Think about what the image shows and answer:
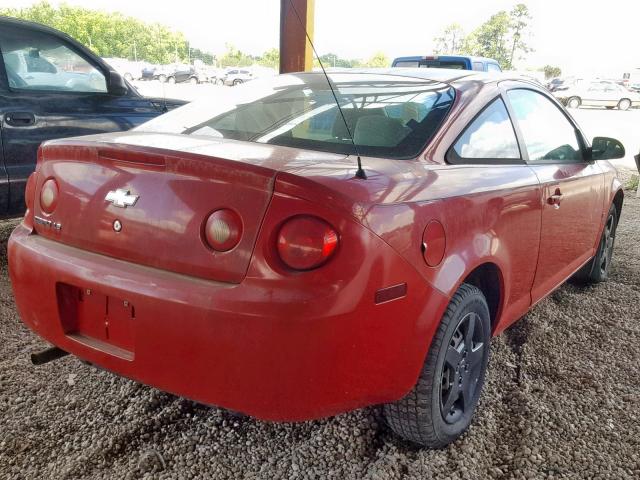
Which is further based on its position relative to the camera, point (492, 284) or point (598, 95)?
point (598, 95)

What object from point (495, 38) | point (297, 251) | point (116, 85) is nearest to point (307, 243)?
point (297, 251)

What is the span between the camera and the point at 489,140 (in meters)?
2.51

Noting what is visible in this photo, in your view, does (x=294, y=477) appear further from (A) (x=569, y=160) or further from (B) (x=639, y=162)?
(B) (x=639, y=162)

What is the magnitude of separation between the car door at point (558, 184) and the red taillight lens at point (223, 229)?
1.62m

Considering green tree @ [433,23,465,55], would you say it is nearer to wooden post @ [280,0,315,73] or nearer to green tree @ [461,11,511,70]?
green tree @ [461,11,511,70]

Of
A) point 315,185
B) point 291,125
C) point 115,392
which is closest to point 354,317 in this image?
point 315,185

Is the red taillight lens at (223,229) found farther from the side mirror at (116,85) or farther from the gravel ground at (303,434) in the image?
the side mirror at (116,85)

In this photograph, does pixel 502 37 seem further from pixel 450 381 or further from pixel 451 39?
pixel 450 381

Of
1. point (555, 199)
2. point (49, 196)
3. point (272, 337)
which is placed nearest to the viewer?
point (272, 337)

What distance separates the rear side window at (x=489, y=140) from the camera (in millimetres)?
2309

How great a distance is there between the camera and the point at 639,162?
22.1 feet

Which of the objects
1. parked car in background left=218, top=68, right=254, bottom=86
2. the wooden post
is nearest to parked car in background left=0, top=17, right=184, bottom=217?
parked car in background left=218, top=68, right=254, bottom=86

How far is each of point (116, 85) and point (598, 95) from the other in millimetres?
30813

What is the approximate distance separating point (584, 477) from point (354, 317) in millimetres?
1159
